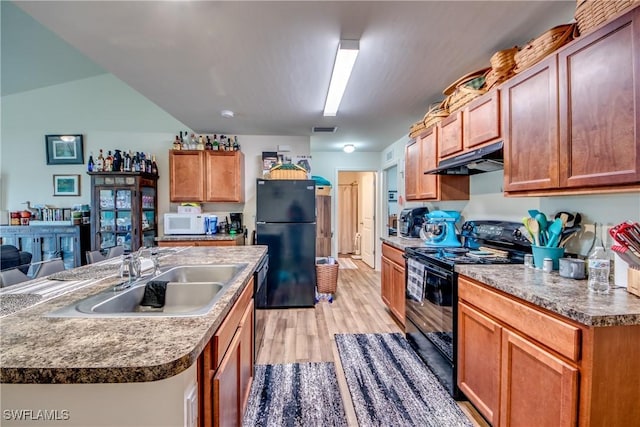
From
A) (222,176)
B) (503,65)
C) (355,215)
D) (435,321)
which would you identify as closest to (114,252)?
(222,176)

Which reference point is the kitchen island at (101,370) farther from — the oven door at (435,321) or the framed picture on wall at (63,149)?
the framed picture on wall at (63,149)

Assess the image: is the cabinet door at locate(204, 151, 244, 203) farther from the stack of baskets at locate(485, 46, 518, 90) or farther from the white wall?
the stack of baskets at locate(485, 46, 518, 90)

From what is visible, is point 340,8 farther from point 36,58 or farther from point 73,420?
point 36,58

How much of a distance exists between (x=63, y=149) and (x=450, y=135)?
5390mm

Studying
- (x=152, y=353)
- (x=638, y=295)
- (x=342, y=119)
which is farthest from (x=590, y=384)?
(x=342, y=119)

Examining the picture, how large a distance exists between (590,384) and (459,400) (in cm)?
105

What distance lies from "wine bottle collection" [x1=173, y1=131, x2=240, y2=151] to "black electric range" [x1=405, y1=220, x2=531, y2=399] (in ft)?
9.83

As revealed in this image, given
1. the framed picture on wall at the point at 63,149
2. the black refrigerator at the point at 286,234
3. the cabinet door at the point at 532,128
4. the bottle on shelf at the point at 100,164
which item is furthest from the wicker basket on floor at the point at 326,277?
the framed picture on wall at the point at 63,149

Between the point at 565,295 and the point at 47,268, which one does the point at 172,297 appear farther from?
the point at 565,295

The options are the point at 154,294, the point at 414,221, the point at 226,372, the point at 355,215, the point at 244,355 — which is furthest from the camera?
the point at 355,215

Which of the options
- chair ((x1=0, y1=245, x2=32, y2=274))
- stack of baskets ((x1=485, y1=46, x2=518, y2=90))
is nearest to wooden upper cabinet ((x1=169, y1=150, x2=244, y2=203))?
chair ((x1=0, y1=245, x2=32, y2=274))

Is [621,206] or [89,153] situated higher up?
[89,153]

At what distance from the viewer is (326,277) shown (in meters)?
4.04

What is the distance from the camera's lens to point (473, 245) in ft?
8.48
